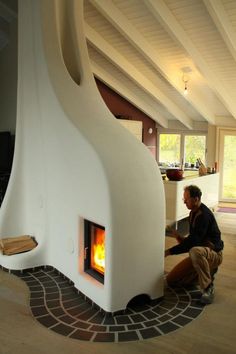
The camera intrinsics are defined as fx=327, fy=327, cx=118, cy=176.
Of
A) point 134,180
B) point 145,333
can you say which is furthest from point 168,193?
point 145,333

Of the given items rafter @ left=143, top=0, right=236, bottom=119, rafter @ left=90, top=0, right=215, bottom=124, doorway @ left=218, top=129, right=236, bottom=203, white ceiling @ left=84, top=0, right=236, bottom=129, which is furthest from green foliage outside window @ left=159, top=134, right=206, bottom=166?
rafter @ left=143, top=0, right=236, bottom=119

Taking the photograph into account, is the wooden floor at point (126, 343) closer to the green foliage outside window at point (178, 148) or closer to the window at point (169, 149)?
the green foliage outside window at point (178, 148)

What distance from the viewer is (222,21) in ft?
13.2

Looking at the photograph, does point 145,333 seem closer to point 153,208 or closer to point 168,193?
point 153,208

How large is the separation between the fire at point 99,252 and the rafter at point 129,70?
3.60 meters

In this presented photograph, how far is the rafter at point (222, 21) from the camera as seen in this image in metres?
3.80

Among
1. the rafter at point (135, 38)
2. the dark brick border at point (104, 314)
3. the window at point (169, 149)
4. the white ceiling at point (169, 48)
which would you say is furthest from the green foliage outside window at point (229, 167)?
the dark brick border at point (104, 314)

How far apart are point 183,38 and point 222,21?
70 centimetres

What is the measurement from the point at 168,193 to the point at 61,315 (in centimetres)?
284

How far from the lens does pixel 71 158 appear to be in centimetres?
303

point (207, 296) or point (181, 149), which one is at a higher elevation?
point (181, 149)

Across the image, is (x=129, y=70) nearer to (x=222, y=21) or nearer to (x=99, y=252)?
(x=222, y=21)

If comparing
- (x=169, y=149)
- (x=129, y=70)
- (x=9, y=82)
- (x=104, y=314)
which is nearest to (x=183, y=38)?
(x=129, y=70)

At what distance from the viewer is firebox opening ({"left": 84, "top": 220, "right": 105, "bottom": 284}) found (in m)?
2.85
